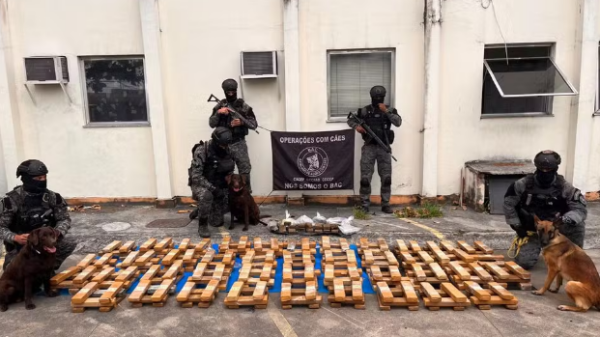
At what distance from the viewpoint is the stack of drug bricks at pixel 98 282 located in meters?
4.21

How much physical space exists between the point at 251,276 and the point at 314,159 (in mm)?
3098

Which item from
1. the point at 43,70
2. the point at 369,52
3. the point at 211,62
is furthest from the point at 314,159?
the point at 43,70

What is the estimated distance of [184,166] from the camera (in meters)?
7.97

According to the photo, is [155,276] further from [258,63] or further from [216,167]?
[258,63]

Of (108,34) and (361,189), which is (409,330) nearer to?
(361,189)

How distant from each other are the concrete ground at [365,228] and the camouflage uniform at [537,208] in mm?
950

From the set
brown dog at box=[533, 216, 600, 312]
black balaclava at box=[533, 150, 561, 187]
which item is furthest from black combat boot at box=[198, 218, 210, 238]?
black balaclava at box=[533, 150, 561, 187]

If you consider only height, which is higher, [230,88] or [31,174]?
[230,88]

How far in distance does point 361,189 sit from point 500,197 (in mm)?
2367

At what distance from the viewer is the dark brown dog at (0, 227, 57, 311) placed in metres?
4.12

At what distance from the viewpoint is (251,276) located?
16.1 feet

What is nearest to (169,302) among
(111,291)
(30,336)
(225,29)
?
(111,291)

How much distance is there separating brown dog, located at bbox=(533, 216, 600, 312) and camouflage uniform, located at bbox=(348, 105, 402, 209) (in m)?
2.98

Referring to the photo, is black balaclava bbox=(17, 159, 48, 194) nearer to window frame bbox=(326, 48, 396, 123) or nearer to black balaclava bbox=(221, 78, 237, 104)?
black balaclava bbox=(221, 78, 237, 104)
